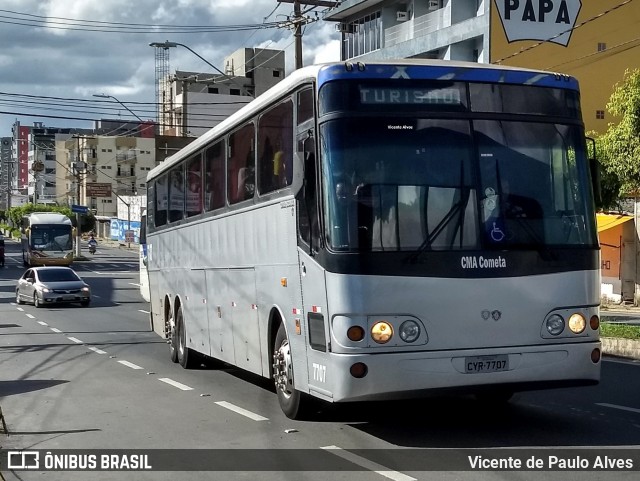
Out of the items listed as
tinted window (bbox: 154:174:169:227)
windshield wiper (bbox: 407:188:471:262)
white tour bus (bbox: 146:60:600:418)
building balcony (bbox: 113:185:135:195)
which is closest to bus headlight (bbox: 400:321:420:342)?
white tour bus (bbox: 146:60:600:418)

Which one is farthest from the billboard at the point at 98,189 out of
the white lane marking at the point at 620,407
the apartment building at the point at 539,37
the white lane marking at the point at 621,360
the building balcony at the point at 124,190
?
the white lane marking at the point at 620,407

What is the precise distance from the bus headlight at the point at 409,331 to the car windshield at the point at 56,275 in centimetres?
2969

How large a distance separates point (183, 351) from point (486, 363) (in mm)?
8645

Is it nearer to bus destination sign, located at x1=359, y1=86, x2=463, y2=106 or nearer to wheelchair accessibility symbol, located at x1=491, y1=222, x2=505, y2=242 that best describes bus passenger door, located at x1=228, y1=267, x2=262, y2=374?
bus destination sign, located at x1=359, y1=86, x2=463, y2=106

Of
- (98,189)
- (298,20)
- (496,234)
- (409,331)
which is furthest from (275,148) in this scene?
(98,189)

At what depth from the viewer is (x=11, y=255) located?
96.0 meters

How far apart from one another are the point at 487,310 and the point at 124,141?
128m

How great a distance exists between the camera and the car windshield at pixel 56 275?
120 ft

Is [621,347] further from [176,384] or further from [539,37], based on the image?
[539,37]

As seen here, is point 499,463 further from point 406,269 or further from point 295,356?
point 295,356

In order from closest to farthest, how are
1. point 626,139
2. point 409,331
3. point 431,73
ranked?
1. point 409,331
2. point 431,73
3. point 626,139

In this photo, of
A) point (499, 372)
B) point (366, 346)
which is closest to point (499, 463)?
point (499, 372)

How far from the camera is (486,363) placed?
8.70 metres

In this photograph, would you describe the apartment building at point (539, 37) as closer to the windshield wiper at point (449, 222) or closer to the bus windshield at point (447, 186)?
the bus windshield at point (447, 186)
